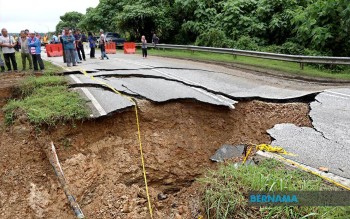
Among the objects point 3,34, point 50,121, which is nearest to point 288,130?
point 50,121

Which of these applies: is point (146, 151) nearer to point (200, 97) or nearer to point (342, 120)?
point (200, 97)

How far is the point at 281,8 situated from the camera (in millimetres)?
17875

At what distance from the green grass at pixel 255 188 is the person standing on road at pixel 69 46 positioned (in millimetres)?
9537

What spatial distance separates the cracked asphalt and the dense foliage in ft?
17.1

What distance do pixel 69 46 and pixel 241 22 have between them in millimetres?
10805

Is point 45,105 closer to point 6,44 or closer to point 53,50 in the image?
point 6,44

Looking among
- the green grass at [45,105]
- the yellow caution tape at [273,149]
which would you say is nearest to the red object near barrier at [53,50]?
the green grass at [45,105]

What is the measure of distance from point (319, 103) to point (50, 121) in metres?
6.03

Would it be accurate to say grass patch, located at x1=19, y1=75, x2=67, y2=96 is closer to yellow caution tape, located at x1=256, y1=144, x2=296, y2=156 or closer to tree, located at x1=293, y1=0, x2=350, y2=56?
yellow caution tape, located at x1=256, y1=144, x2=296, y2=156

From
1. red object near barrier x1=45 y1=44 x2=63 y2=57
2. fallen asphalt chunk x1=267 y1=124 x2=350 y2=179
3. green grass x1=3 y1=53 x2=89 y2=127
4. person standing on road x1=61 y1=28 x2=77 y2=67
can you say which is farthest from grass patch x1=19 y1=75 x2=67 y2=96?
red object near barrier x1=45 y1=44 x2=63 y2=57

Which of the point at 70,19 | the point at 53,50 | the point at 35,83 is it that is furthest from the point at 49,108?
the point at 70,19

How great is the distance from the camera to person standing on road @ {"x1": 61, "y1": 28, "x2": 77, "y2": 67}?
466 inches

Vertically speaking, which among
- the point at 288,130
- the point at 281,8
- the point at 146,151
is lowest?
the point at 146,151

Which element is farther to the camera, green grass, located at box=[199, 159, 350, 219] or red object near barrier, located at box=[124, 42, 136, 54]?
red object near barrier, located at box=[124, 42, 136, 54]
